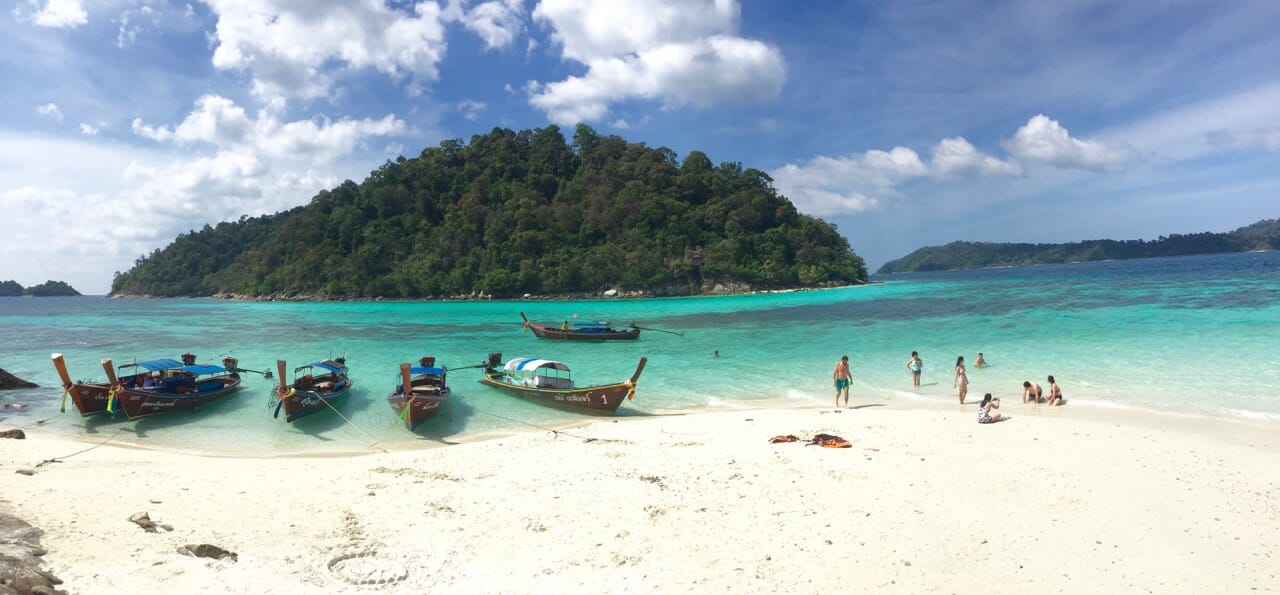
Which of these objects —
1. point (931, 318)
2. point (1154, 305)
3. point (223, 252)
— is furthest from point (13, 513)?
point (223, 252)

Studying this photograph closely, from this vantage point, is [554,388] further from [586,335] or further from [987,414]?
[586,335]

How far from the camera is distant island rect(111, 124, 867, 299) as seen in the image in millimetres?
93188

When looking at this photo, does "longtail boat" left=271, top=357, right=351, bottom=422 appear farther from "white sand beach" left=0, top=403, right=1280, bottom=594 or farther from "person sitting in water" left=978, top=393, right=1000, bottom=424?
"person sitting in water" left=978, top=393, right=1000, bottom=424

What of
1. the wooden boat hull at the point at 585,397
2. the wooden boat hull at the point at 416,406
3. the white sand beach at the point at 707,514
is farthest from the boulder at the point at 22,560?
the wooden boat hull at the point at 585,397

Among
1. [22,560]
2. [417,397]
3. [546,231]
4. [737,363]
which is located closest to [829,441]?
[417,397]

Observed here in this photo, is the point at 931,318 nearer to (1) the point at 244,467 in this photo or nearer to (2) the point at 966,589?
(2) the point at 966,589

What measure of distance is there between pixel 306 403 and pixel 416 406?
3737 millimetres

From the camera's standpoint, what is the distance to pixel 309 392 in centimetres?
1588

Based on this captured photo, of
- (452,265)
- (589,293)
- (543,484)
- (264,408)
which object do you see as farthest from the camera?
(452,265)

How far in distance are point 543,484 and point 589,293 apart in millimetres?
83097

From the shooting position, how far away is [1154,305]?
37094 mm

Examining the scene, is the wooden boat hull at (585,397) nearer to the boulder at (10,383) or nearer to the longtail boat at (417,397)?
the longtail boat at (417,397)

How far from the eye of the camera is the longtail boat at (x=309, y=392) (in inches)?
599

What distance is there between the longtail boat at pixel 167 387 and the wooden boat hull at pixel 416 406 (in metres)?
7.23
